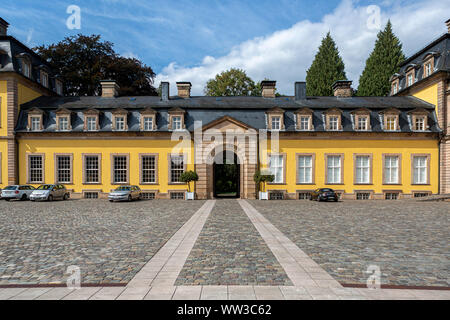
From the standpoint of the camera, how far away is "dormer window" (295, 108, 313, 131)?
2956 cm

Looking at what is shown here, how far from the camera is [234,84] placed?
48625mm

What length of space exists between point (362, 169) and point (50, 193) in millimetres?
30302

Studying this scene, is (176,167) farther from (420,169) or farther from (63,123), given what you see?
(420,169)

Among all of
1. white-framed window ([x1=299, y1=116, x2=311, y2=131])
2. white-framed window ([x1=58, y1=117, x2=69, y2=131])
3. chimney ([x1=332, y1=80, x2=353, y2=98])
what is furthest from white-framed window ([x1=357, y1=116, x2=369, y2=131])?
white-framed window ([x1=58, y1=117, x2=69, y2=131])

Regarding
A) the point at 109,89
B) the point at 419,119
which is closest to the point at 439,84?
the point at 419,119

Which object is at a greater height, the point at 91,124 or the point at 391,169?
the point at 91,124

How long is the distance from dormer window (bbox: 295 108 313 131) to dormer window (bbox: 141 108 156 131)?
14779 mm

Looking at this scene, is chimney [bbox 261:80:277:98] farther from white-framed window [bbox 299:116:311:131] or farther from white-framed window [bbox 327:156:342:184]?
white-framed window [bbox 327:156:342:184]

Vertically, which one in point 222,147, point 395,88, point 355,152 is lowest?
point 355,152

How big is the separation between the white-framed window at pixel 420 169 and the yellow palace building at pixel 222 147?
0.10m

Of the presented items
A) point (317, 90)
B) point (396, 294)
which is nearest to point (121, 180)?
point (396, 294)

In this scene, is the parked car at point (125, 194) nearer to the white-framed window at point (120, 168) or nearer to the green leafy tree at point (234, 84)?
the white-framed window at point (120, 168)

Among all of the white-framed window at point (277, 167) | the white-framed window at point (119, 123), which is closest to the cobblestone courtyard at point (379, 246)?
the white-framed window at point (277, 167)

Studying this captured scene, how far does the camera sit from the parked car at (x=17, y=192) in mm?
26284
